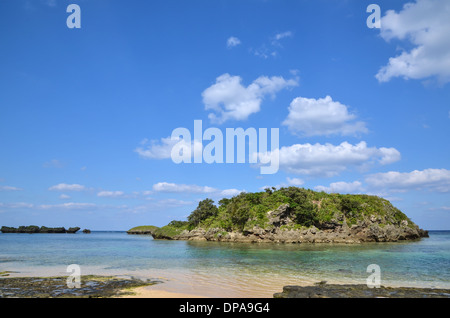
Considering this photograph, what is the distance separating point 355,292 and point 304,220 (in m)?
57.0

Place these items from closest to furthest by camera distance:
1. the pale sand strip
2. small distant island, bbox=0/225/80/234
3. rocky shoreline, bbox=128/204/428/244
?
the pale sand strip, rocky shoreline, bbox=128/204/428/244, small distant island, bbox=0/225/80/234

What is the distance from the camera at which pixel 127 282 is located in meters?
19.7

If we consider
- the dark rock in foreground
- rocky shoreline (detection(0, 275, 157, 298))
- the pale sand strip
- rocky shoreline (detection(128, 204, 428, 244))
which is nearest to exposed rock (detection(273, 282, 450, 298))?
the dark rock in foreground

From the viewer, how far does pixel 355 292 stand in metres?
15.9

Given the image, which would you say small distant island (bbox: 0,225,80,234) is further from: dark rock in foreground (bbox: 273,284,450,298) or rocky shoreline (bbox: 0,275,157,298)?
dark rock in foreground (bbox: 273,284,450,298)

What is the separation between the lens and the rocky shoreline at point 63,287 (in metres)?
15.8

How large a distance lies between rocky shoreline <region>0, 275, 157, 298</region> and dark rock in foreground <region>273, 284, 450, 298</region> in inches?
379

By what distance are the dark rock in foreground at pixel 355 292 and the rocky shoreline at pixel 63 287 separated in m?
9.63

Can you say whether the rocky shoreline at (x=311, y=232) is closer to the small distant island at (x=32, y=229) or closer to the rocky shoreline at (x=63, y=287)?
the rocky shoreline at (x=63, y=287)

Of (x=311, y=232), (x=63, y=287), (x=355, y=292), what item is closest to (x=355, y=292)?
(x=355, y=292)

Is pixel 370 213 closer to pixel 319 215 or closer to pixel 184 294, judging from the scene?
pixel 319 215

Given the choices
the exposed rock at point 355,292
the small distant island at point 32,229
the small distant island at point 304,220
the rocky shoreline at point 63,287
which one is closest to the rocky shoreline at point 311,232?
the small distant island at point 304,220

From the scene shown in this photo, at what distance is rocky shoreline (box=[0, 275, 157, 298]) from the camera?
15809 mm
